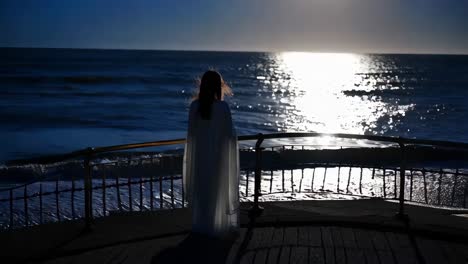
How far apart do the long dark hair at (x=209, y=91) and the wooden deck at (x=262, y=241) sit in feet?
4.56

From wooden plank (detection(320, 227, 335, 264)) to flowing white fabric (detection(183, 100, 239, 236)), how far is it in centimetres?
103

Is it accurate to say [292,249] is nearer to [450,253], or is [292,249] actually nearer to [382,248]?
[382,248]

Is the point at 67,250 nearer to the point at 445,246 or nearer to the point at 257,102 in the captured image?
the point at 445,246

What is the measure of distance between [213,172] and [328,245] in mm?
1426

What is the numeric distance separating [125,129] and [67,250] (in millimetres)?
28105

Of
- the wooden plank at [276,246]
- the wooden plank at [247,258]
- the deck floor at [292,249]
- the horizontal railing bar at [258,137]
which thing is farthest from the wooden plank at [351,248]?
the horizontal railing bar at [258,137]

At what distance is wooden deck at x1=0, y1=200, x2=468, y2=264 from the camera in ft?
16.8

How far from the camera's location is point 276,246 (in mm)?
5441

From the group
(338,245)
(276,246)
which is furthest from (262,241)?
(338,245)

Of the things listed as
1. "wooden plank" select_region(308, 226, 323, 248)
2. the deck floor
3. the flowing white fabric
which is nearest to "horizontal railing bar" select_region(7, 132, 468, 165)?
the flowing white fabric

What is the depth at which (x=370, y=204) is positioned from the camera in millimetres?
7922

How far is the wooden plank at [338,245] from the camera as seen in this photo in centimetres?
507

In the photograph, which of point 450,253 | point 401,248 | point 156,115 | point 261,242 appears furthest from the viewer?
point 156,115

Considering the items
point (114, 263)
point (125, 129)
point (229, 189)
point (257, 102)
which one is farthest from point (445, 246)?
point (257, 102)
